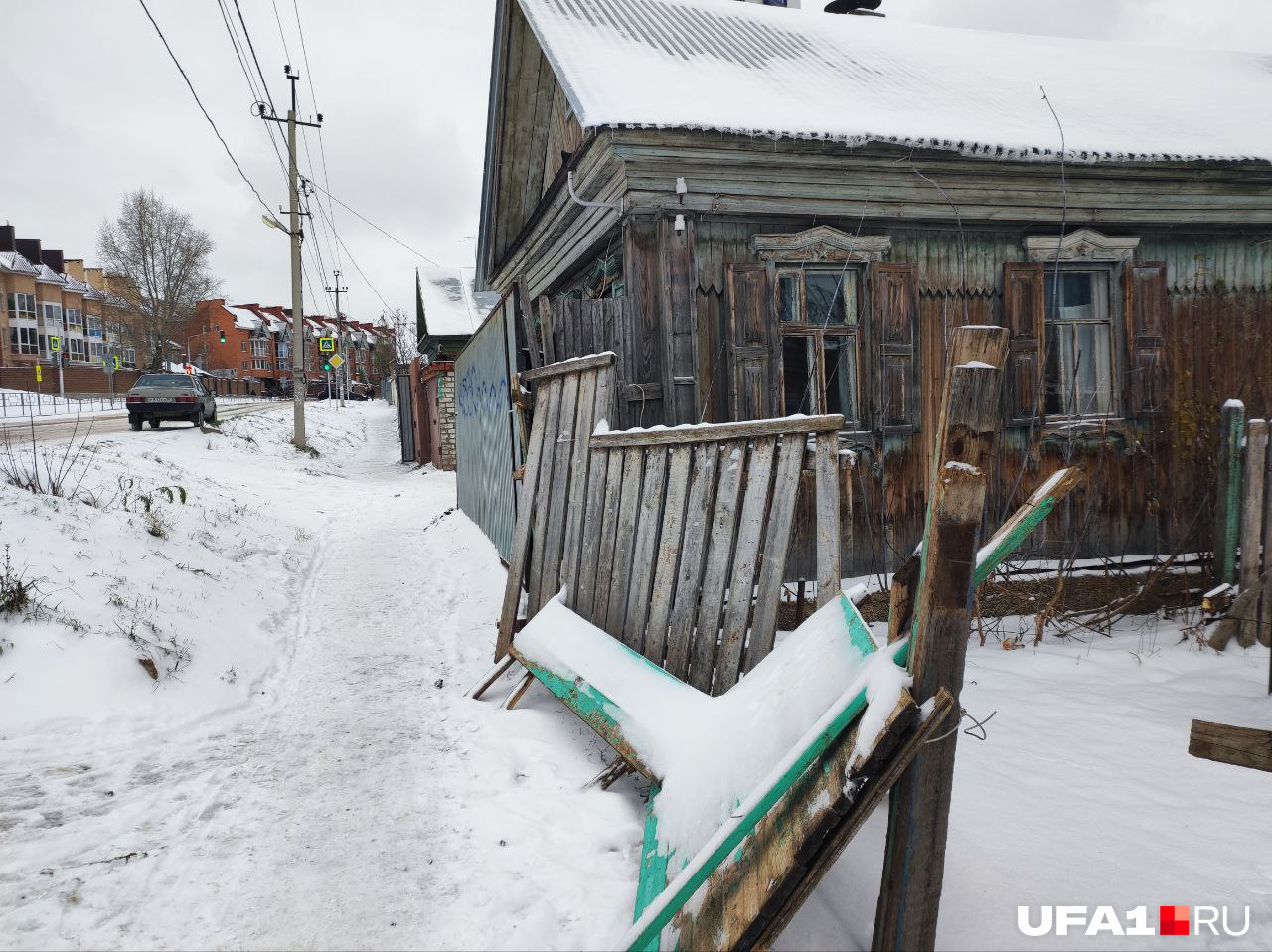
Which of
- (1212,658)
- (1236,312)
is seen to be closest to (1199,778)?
(1212,658)

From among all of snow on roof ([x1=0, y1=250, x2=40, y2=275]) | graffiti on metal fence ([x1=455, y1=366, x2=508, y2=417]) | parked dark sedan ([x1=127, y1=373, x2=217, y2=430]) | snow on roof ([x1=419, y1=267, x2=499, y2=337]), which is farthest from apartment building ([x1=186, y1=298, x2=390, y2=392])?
graffiti on metal fence ([x1=455, y1=366, x2=508, y2=417])

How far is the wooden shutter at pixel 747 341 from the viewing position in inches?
213

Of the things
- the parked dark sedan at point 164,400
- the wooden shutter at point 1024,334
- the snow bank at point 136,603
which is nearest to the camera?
the snow bank at point 136,603

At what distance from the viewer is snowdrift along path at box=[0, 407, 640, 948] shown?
2.28 meters

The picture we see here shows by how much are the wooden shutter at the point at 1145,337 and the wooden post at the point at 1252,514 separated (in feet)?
4.80

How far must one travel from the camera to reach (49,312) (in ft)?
184

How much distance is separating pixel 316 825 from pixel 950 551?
8.69 feet

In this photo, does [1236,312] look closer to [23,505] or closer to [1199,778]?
[1199,778]

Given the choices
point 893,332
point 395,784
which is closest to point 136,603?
point 395,784

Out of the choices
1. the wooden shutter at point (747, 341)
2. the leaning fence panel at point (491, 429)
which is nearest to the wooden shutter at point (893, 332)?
the wooden shutter at point (747, 341)

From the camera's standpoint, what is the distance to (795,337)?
18.9ft

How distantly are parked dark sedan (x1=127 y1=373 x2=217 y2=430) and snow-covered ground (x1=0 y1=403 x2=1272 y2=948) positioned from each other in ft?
48.8

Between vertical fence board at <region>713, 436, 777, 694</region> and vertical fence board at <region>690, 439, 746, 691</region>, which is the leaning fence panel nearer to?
vertical fence board at <region>690, 439, 746, 691</region>

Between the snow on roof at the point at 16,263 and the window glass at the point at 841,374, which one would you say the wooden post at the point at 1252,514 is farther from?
the snow on roof at the point at 16,263
